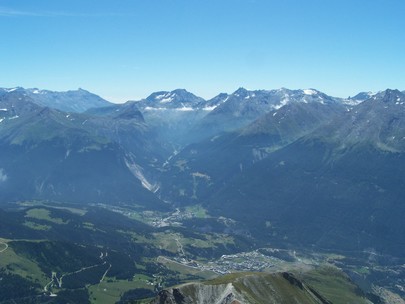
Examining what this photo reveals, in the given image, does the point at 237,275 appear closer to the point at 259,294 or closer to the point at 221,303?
the point at 259,294

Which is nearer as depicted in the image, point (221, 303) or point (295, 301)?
point (221, 303)

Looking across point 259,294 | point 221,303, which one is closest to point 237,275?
point 259,294

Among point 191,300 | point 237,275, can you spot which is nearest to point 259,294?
point 237,275

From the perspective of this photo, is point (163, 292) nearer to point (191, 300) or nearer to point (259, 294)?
point (191, 300)

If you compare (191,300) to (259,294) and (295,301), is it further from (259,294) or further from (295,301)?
(295,301)

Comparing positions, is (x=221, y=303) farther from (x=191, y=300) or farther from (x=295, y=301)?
(x=295, y=301)

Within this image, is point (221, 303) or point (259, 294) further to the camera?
point (259, 294)

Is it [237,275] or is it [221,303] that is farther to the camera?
[237,275]

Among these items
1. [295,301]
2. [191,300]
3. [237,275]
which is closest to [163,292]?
[191,300]
